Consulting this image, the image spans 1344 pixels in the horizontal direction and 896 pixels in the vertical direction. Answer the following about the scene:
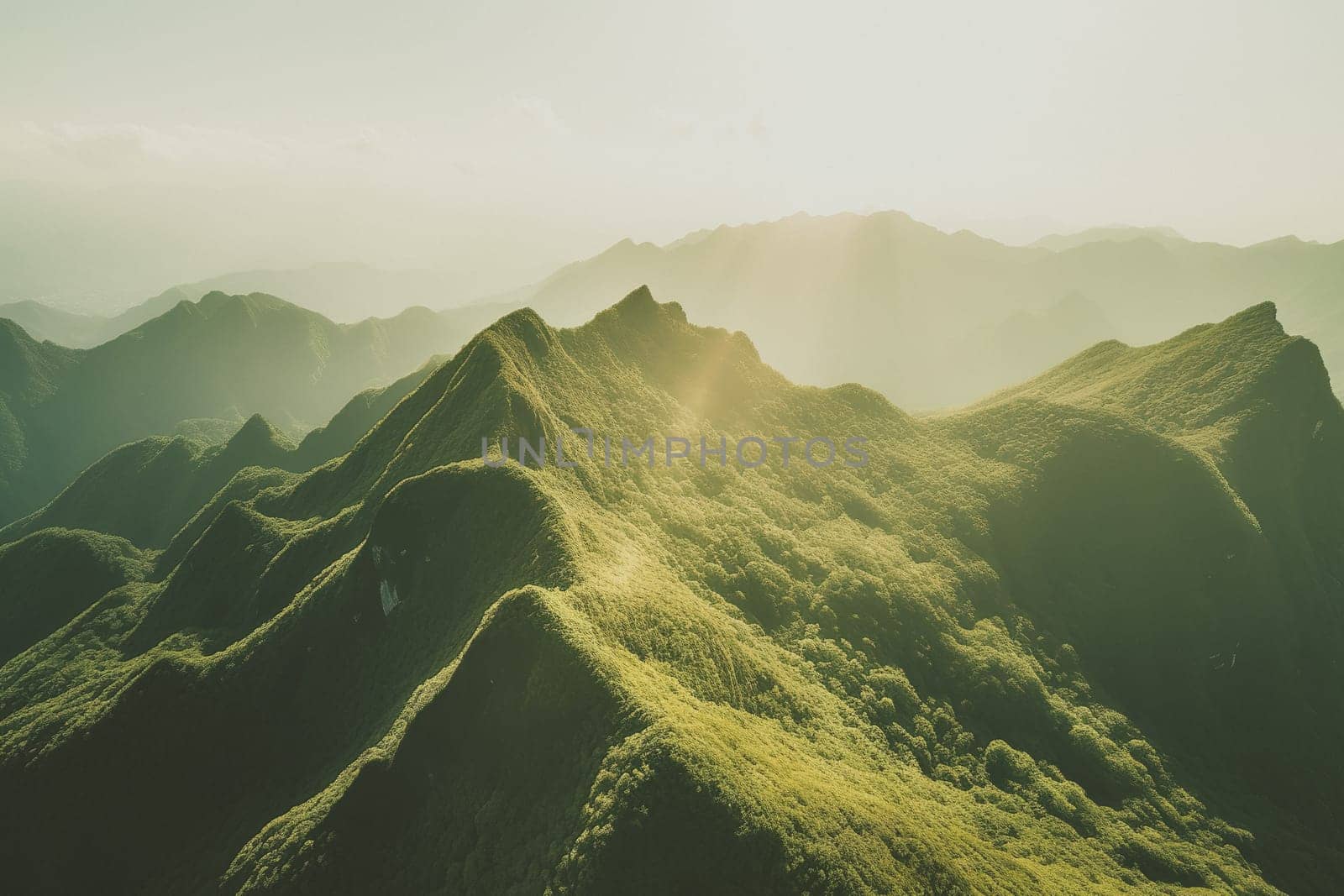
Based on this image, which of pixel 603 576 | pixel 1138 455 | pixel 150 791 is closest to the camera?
pixel 150 791

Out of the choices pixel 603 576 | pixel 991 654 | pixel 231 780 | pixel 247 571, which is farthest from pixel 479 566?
pixel 991 654

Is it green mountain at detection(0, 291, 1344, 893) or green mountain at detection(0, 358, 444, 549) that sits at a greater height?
green mountain at detection(0, 358, 444, 549)

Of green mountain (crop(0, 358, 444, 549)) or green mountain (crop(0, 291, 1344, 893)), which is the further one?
green mountain (crop(0, 358, 444, 549))

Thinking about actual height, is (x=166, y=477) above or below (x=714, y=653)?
above

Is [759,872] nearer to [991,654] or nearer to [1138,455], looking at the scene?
[991,654]

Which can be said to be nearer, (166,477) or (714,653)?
(714,653)

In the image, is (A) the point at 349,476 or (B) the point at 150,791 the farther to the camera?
(A) the point at 349,476

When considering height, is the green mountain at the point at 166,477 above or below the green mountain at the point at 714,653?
above

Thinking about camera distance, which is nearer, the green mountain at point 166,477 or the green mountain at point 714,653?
the green mountain at point 714,653
